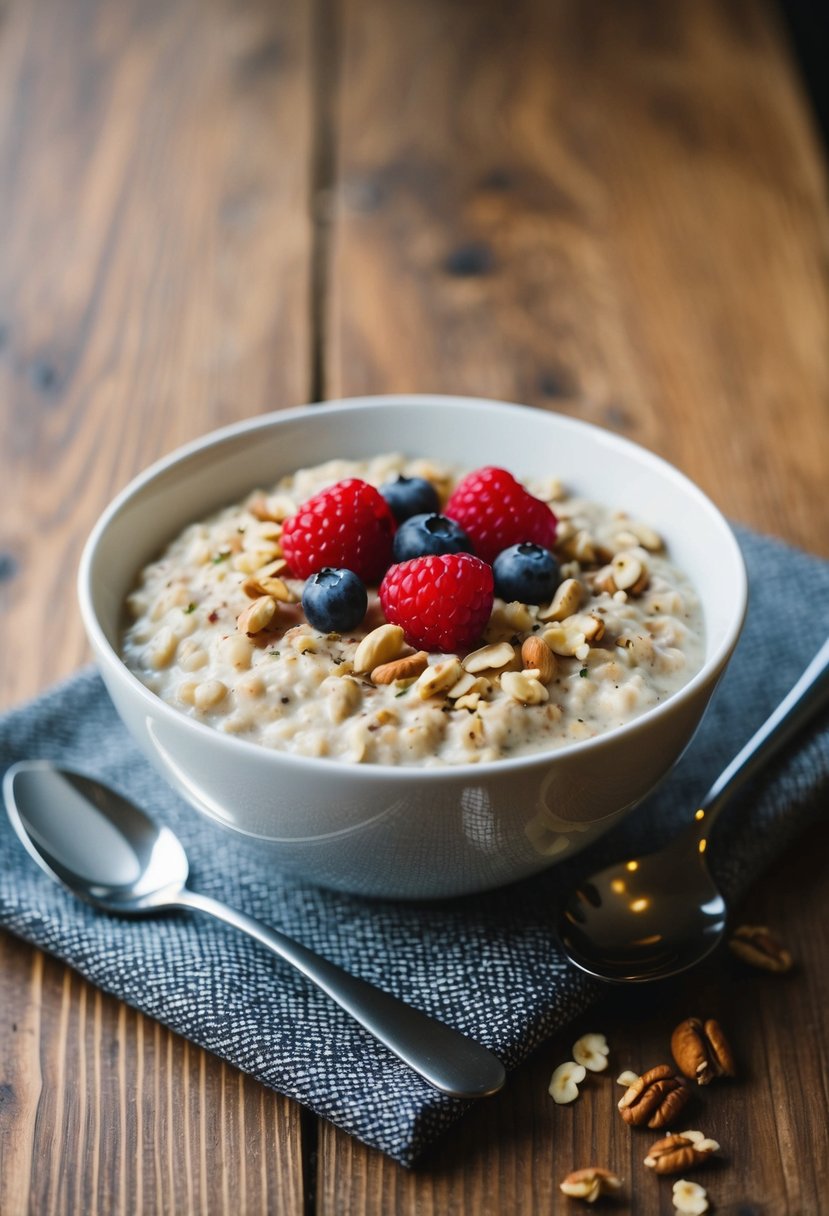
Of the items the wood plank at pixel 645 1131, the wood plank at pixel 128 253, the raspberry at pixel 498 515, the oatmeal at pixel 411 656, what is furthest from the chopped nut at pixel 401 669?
the wood plank at pixel 128 253

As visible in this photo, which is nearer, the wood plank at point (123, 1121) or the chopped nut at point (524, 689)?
the wood plank at point (123, 1121)

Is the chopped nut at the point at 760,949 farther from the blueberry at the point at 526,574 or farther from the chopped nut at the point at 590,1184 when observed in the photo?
the blueberry at the point at 526,574

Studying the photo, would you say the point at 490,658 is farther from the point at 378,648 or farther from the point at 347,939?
the point at 347,939

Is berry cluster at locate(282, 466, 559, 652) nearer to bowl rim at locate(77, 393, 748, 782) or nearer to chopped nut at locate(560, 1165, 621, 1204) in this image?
bowl rim at locate(77, 393, 748, 782)

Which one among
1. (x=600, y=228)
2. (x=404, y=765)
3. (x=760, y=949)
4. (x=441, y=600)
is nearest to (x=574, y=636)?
(x=441, y=600)

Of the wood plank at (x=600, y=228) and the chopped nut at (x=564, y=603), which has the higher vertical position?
the chopped nut at (x=564, y=603)

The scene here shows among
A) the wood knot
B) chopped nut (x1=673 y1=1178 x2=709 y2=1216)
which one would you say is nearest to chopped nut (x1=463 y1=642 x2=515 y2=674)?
chopped nut (x1=673 y1=1178 x2=709 y2=1216)
